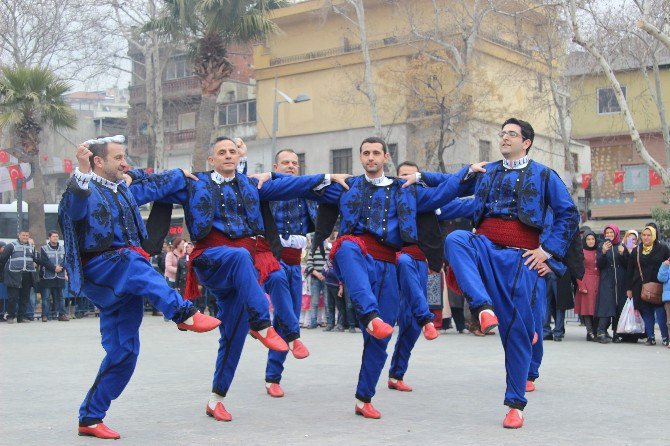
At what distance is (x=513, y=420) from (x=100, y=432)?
3035mm

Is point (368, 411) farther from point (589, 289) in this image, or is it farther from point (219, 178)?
point (589, 289)

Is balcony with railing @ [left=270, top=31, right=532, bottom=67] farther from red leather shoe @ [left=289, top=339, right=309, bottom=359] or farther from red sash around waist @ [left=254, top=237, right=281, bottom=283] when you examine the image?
red leather shoe @ [left=289, top=339, right=309, bottom=359]

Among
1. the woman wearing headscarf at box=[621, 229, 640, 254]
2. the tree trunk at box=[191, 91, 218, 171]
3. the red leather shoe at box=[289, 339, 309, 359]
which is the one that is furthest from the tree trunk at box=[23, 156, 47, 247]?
the red leather shoe at box=[289, 339, 309, 359]

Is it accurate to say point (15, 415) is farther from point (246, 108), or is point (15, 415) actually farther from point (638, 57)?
point (246, 108)

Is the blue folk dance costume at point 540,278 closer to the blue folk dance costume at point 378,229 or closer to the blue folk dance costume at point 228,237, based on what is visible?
the blue folk dance costume at point 378,229

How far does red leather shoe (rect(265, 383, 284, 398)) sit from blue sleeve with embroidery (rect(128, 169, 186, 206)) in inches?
90.2

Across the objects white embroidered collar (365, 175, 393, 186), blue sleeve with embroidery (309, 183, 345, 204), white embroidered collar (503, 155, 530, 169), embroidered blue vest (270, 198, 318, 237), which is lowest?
embroidered blue vest (270, 198, 318, 237)

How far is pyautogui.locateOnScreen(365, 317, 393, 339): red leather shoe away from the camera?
296 inches

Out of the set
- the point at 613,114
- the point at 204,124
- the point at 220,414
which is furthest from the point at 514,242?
the point at 613,114

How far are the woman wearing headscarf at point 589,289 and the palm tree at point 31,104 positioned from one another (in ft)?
53.4

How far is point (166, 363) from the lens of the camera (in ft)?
40.1

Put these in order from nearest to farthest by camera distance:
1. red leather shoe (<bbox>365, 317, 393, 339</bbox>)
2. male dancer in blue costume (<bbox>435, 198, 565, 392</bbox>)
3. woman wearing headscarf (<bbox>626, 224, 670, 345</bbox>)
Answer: red leather shoe (<bbox>365, 317, 393, 339</bbox>), male dancer in blue costume (<bbox>435, 198, 565, 392</bbox>), woman wearing headscarf (<bbox>626, 224, 670, 345</bbox>)

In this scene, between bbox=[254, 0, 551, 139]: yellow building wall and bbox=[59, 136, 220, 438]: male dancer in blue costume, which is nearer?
bbox=[59, 136, 220, 438]: male dancer in blue costume

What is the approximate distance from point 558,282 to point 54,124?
16649mm
